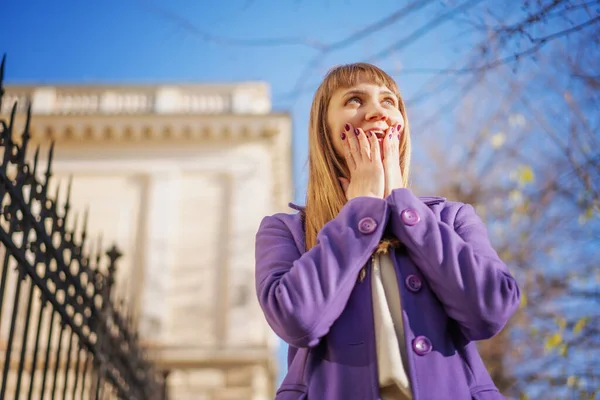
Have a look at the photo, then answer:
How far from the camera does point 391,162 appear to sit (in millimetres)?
A: 2080

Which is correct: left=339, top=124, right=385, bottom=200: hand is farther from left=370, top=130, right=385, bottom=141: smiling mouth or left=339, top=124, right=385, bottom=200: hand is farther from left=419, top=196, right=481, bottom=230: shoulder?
left=419, top=196, right=481, bottom=230: shoulder

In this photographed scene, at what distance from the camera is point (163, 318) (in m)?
17.7

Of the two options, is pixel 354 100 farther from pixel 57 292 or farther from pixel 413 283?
pixel 57 292

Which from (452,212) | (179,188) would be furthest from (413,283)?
(179,188)

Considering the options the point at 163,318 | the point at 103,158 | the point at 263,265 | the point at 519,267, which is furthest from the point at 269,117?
the point at 263,265

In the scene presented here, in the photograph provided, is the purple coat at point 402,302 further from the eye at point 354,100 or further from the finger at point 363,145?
the eye at point 354,100

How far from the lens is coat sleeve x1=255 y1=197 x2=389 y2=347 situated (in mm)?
1804

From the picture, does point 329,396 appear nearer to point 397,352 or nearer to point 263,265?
point 397,352

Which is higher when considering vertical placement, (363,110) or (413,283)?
(363,110)

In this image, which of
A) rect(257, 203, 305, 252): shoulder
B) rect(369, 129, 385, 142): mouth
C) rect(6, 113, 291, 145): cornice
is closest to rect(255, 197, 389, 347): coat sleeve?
rect(257, 203, 305, 252): shoulder

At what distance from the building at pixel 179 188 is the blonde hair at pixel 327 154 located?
15.3 metres

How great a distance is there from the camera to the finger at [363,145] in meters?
2.05

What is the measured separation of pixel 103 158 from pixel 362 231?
18.5 m

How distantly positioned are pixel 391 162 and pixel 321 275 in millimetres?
401
